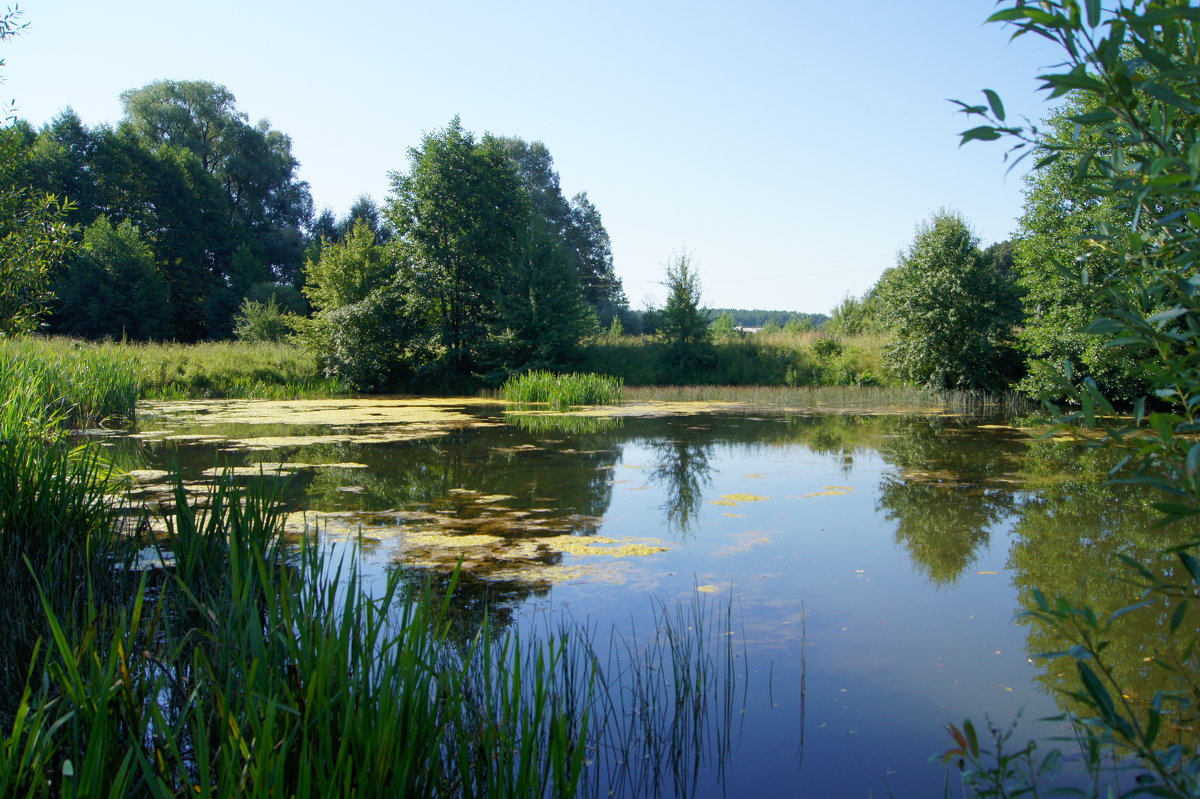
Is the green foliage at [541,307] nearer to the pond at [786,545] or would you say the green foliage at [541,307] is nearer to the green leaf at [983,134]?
the pond at [786,545]

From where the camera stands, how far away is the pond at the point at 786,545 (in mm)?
3109

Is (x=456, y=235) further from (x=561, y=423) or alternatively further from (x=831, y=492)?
(x=831, y=492)

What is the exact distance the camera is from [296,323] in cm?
2350

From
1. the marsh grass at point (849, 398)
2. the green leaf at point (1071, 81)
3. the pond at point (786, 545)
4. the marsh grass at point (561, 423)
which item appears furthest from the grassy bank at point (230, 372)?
the green leaf at point (1071, 81)

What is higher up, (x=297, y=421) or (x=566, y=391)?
(x=566, y=391)

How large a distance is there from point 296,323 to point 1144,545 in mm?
22158

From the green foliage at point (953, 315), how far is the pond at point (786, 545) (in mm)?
8072

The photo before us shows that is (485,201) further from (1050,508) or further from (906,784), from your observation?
(906,784)

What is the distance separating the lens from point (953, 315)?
1947cm

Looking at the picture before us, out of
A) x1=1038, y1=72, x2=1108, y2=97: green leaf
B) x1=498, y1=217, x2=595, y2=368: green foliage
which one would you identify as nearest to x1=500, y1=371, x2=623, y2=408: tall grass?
x1=498, y1=217, x2=595, y2=368: green foliage

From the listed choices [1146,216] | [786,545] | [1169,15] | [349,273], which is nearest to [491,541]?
[786,545]

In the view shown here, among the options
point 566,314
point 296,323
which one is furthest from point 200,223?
point 566,314

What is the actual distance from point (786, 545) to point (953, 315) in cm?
1586

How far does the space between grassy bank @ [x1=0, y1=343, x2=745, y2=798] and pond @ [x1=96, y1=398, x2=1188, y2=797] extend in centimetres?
30
